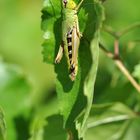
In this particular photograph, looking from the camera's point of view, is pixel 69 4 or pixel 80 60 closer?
pixel 80 60

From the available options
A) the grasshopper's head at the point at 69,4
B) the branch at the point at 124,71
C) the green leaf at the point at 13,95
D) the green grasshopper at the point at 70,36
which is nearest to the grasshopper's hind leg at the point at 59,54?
the green grasshopper at the point at 70,36

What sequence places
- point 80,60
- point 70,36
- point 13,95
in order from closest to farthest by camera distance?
point 80,60 → point 70,36 → point 13,95

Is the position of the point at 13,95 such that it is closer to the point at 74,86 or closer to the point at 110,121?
the point at 110,121

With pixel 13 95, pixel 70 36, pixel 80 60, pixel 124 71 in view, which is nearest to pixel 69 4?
pixel 70 36

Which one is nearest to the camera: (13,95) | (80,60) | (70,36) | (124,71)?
Answer: (80,60)

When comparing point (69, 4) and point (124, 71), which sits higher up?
point (69, 4)

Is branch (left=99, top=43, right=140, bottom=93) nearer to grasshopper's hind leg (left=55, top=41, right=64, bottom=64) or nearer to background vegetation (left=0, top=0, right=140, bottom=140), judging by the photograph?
background vegetation (left=0, top=0, right=140, bottom=140)

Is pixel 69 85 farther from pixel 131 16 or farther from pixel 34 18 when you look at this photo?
pixel 34 18

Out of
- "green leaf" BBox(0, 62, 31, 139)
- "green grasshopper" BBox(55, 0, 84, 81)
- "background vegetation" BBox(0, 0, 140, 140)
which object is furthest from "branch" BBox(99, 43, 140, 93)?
"green leaf" BBox(0, 62, 31, 139)
